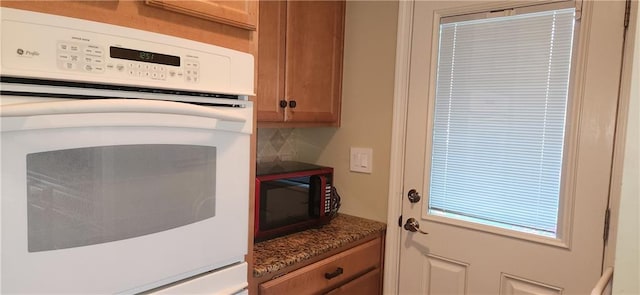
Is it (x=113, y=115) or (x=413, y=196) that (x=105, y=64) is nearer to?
(x=113, y=115)

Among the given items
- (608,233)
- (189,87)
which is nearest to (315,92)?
(189,87)

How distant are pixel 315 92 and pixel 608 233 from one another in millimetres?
1272

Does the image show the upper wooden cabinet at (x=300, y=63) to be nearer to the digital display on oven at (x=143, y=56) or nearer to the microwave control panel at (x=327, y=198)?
the microwave control panel at (x=327, y=198)

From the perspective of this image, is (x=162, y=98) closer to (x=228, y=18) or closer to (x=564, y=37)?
(x=228, y=18)

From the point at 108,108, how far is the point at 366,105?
135cm

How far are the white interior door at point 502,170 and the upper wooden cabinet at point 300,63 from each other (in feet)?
1.28

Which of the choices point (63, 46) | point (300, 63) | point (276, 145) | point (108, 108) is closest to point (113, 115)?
point (108, 108)

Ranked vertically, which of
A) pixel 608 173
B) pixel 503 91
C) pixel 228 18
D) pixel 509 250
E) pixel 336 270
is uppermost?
pixel 228 18

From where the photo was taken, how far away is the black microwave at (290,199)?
1605 millimetres

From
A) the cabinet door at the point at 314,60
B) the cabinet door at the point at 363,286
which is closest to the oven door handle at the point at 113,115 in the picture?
the cabinet door at the point at 314,60

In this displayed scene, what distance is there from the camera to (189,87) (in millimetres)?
949

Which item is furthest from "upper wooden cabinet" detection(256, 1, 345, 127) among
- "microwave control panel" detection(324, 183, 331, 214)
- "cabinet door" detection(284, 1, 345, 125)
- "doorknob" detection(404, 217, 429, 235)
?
"doorknob" detection(404, 217, 429, 235)

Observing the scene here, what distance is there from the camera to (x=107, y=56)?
813 mm

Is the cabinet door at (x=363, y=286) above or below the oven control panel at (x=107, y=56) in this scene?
below
